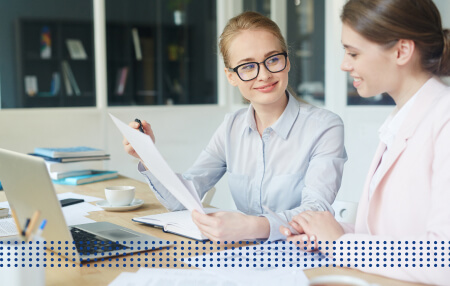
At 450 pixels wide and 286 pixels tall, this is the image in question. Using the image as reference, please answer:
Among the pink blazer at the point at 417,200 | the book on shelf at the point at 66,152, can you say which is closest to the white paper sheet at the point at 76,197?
the book on shelf at the point at 66,152

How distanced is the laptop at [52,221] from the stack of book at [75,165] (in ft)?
3.21

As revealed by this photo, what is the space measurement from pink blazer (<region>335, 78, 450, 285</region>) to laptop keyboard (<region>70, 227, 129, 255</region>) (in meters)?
0.53

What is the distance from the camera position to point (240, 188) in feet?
5.86

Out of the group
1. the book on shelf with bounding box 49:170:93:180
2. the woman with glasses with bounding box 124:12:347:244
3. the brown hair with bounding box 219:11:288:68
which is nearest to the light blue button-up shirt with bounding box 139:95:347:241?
the woman with glasses with bounding box 124:12:347:244

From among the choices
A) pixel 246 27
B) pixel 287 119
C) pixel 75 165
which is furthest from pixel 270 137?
pixel 75 165

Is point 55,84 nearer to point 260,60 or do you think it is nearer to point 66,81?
point 66,81

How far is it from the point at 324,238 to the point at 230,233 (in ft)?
0.74


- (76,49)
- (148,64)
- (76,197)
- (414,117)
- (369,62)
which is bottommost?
(76,197)

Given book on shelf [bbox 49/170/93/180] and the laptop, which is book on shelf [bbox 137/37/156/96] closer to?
book on shelf [bbox 49/170/93/180]

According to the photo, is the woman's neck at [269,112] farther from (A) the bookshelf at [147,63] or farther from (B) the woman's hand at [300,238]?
(A) the bookshelf at [147,63]

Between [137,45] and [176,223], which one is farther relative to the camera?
[137,45]

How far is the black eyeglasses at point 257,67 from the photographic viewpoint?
1653 mm

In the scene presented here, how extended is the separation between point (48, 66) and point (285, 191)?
414 centimetres

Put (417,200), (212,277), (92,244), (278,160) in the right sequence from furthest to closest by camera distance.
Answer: (278,160)
(92,244)
(417,200)
(212,277)
